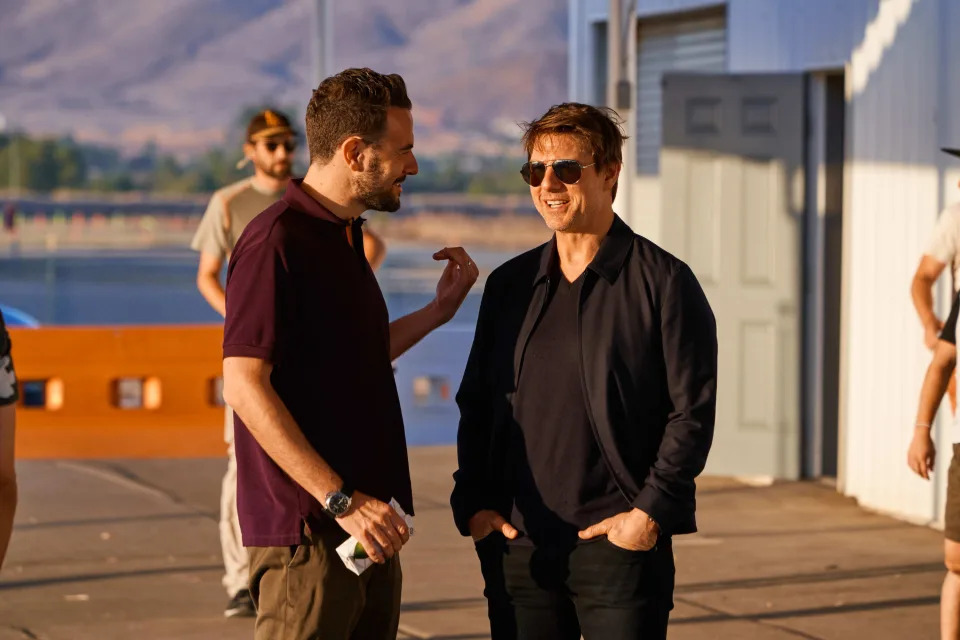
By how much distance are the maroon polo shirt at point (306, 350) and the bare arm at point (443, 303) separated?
1.30ft

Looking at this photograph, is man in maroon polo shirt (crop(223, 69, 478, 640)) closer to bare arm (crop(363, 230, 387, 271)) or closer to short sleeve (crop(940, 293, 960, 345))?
short sleeve (crop(940, 293, 960, 345))

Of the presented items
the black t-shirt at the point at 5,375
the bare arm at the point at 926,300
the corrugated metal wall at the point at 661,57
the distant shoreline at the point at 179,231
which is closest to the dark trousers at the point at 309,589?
the black t-shirt at the point at 5,375

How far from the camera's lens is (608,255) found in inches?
154

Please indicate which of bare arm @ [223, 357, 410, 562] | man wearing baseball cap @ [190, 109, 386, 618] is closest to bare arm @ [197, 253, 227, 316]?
man wearing baseball cap @ [190, 109, 386, 618]

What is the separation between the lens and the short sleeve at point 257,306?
3576mm

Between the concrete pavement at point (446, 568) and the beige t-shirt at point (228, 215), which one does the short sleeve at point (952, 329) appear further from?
the beige t-shirt at point (228, 215)

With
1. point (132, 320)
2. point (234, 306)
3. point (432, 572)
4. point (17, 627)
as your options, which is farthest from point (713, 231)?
point (132, 320)

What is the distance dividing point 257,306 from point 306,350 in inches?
5.8

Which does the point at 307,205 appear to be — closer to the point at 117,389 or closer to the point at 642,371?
the point at 642,371

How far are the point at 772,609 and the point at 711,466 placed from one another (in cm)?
369

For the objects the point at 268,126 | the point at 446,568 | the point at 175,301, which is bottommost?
the point at 175,301

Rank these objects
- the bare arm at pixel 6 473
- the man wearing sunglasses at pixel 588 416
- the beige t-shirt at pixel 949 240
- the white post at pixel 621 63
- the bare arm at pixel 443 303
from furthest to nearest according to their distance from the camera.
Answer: the white post at pixel 621 63, the beige t-shirt at pixel 949 240, the bare arm at pixel 443 303, the man wearing sunglasses at pixel 588 416, the bare arm at pixel 6 473

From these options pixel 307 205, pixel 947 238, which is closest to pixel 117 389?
pixel 947 238

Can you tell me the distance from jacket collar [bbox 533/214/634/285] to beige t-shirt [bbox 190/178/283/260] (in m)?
3.08
